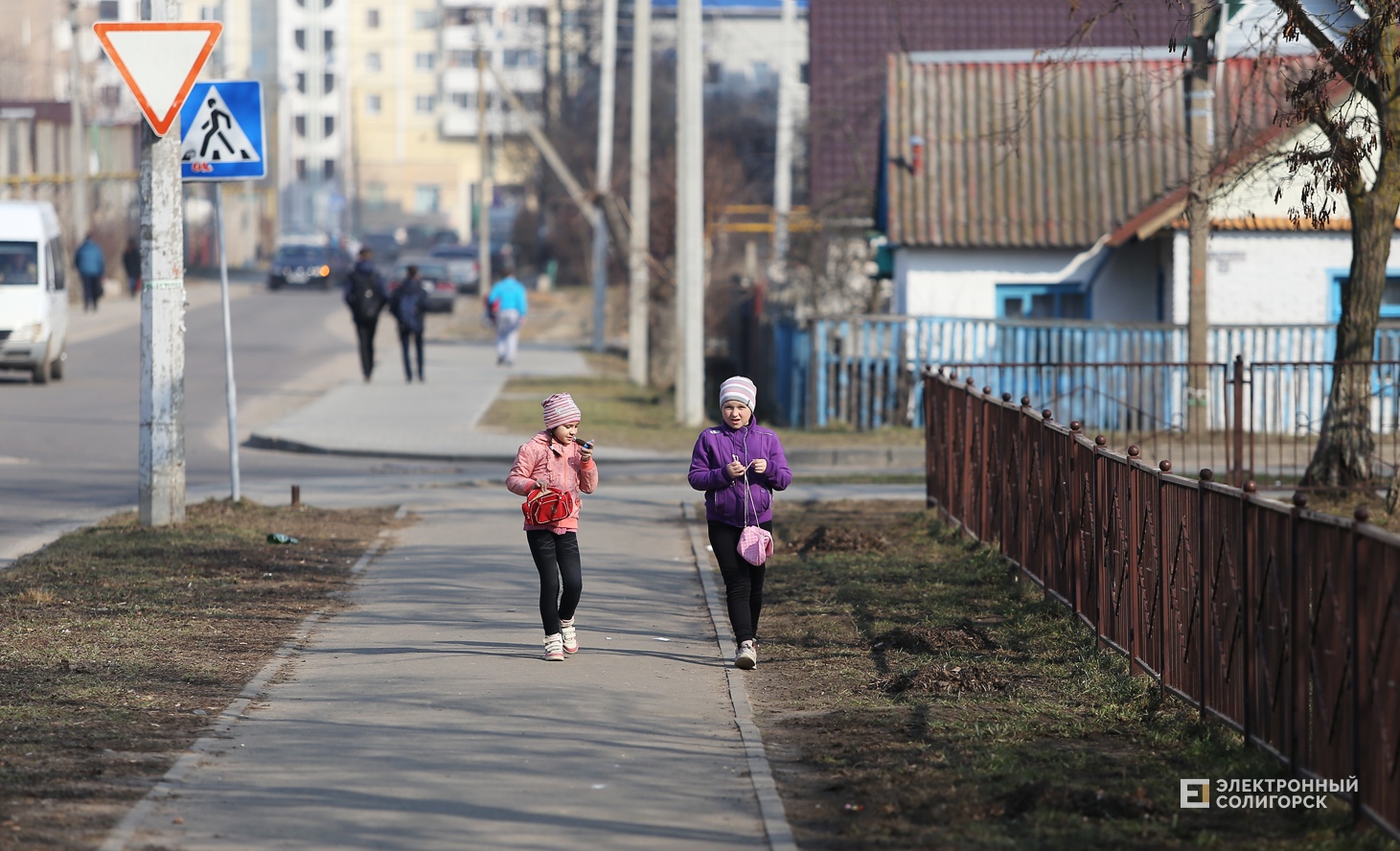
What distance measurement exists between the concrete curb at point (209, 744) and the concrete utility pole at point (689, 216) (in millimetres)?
12607

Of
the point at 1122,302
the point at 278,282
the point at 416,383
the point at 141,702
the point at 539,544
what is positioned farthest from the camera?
the point at 278,282

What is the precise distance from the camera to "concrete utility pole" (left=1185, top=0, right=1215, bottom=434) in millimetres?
16906

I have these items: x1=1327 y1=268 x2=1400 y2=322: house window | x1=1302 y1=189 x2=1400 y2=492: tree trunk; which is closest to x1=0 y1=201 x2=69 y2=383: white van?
x1=1327 y1=268 x2=1400 y2=322: house window

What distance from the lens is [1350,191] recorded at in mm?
13875

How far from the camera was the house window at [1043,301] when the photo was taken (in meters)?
25.1

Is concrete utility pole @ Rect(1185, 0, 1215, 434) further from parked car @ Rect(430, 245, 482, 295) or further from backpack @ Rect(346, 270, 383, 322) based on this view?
parked car @ Rect(430, 245, 482, 295)

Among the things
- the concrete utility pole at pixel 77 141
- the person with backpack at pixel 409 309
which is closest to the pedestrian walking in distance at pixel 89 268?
the concrete utility pole at pixel 77 141

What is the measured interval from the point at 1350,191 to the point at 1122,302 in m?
11.1

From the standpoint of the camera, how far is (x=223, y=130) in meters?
12.5

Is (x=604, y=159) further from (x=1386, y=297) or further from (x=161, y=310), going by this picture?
(x=161, y=310)

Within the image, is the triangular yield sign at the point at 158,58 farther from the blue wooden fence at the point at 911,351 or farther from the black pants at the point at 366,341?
the black pants at the point at 366,341

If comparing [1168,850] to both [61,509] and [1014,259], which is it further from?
[1014,259]

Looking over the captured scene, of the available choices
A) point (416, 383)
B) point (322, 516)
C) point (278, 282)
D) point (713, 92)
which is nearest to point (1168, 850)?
point (322, 516)

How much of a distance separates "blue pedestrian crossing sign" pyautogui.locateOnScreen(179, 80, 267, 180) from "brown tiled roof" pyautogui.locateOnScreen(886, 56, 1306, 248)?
1356cm
